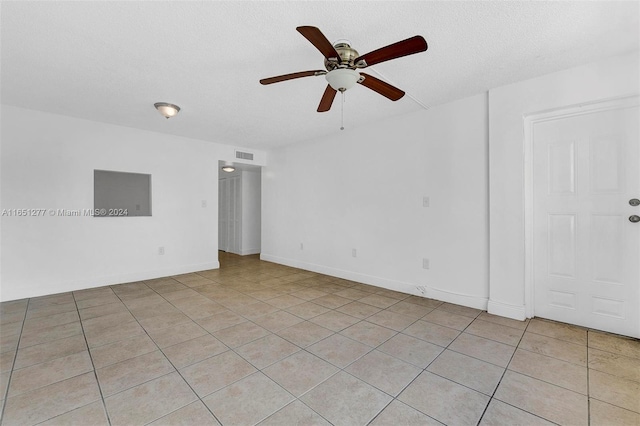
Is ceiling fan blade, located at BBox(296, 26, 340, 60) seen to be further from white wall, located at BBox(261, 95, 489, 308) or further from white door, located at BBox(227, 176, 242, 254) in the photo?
white door, located at BBox(227, 176, 242, 254)

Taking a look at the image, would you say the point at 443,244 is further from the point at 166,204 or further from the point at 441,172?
the point at 166,204

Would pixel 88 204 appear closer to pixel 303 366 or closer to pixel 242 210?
pixel 242 210

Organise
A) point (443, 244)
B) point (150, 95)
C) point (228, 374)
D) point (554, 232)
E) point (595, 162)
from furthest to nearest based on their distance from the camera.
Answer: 1. point (443, 244)
2. point (150, 95)
3. point (554, 232)
4. point (595, 162)
5. point (228, 374)

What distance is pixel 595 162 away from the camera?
8.69 ft

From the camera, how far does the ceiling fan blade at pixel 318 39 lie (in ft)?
5.06

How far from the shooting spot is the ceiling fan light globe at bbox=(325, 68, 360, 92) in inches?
77.3

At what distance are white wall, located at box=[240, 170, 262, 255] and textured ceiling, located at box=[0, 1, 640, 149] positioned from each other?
373 centimetres

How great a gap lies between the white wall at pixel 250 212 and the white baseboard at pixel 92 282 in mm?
1919

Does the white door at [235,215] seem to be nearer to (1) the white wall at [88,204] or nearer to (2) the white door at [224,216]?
(2) the white door at [224,216]

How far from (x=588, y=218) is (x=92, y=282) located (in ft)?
21.0

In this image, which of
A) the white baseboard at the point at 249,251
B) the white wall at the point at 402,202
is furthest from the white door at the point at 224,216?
the white wall at the point at 402,202

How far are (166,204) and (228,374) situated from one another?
3880 mm

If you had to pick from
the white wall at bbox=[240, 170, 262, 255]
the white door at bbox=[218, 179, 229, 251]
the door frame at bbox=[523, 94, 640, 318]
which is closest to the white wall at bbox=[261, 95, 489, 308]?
the door frame at bbox=[523, 94, 640, 318]

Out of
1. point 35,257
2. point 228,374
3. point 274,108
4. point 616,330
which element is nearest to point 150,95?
point 274,108
